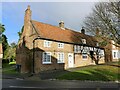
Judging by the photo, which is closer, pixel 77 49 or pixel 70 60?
pixel 70 60

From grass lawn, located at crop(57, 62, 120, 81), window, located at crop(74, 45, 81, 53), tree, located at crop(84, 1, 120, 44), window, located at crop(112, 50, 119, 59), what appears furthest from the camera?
window, located at crop(112, 50, 119, 59)

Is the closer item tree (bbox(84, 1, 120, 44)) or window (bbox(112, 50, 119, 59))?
tree (bbox(84, 1, 120, 44))

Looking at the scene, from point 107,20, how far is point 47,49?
1122 cm

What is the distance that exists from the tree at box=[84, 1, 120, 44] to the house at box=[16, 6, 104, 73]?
646 centimetres

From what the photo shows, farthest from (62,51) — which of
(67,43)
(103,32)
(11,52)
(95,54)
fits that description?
(11,52)

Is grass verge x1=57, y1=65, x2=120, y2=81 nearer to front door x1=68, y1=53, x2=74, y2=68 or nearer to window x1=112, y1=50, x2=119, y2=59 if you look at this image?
Answer: front door x1=68, y1=53, x2=74, y2=68

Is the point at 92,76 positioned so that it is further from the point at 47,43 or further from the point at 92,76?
the point at 47,43

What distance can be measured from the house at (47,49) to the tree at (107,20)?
6458 mm

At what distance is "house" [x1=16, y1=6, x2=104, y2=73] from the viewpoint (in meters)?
31.5

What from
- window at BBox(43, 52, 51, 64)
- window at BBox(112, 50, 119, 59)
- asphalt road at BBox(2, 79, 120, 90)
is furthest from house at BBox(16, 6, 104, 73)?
window at BBox(112, 50, 119, 59)

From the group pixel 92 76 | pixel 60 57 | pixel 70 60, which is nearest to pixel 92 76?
pixel 92 76

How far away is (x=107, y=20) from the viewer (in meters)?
31.2

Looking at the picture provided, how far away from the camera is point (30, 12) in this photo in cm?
3469

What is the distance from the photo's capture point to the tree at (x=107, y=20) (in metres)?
30.5
